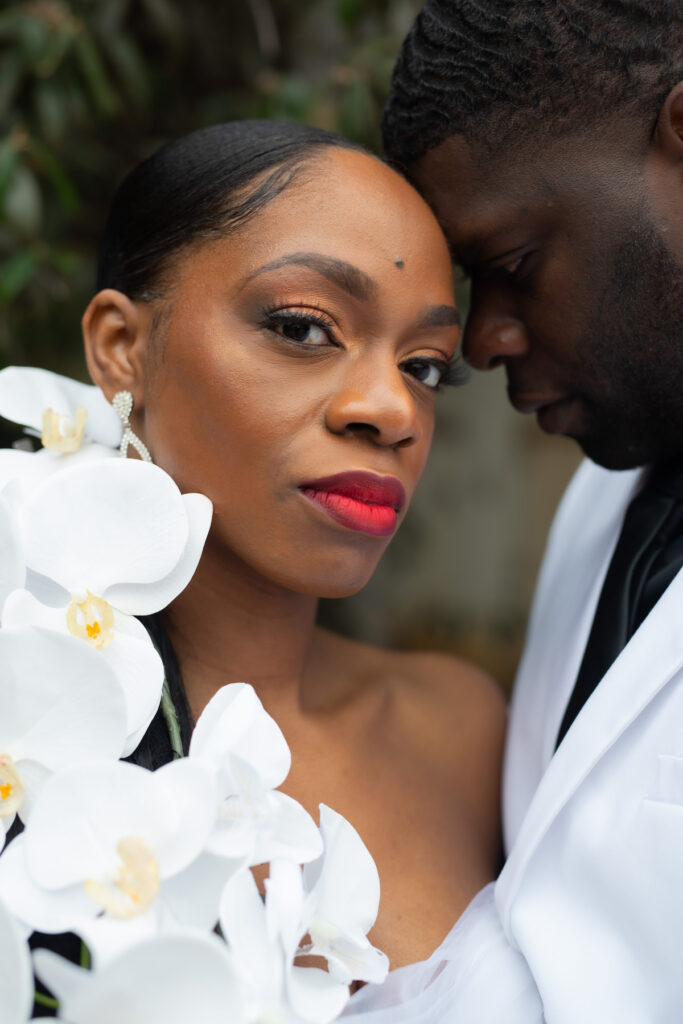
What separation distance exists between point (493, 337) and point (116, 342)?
551 mm

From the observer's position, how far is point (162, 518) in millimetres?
1066

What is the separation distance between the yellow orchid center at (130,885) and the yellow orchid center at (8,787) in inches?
5.6

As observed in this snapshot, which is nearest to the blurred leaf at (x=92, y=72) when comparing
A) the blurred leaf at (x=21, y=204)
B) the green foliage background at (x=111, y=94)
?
the green foliage background at (x=111, y=94)

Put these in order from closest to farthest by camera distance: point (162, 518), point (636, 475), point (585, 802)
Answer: point (162, 518) < point (585, 802) < point (636, 475)

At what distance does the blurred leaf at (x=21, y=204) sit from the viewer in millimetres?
1848

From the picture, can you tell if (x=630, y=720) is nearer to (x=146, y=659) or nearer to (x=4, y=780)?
(x=146, y=659)

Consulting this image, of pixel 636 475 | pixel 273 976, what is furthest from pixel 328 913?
pixel 636 475

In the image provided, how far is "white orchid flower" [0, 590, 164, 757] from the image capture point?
969mm

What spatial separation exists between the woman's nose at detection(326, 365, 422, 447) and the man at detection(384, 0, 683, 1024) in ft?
1.07

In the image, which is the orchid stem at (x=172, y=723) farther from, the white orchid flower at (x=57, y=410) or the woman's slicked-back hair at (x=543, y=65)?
the woman's slicked-back hair at (x=543, y=65)

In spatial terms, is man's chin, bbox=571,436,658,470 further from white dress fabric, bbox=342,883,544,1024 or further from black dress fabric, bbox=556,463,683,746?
white dress fabric, bbox=342,883,544,1024

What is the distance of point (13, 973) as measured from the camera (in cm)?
76

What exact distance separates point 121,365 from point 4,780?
0.61 metres

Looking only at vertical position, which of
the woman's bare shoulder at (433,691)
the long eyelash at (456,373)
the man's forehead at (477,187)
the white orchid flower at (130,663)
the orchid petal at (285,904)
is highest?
the man's forehead at (477,187)
